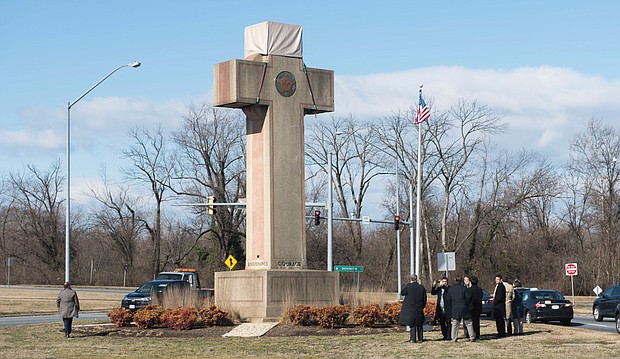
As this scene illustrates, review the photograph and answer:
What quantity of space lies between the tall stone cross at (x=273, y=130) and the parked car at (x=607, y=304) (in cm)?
1455

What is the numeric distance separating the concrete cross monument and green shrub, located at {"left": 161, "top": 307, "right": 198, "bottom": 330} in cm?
179

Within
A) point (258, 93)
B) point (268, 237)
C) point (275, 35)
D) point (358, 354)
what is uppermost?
point (275, 35)

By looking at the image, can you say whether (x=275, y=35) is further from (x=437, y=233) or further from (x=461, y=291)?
(x=437, y=233)

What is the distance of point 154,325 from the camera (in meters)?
26.0

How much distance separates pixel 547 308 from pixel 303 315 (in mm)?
12153

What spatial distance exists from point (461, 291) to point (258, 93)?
904cm

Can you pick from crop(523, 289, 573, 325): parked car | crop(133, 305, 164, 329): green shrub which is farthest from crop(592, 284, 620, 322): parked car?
crop(133, 305, 164, 329): green shrub

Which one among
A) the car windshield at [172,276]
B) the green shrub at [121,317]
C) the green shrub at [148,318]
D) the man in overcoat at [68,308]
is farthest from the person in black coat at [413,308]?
the car windshield at [172,276]

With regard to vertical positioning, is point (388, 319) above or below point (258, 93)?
below

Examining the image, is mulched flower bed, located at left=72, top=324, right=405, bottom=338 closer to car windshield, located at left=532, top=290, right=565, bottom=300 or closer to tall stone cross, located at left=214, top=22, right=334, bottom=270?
tall stone cross, located at left=214, top=22, right=334, bottom=270

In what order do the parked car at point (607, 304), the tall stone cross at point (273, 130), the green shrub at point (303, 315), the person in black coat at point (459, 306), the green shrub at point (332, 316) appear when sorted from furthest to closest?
the parked car at point (607, 304) → the tall stone cross at point (273, 130) → the green shrub at point (303, 315) → the green shrub at point (332, 316) → the person in black coat at point (459, 306)

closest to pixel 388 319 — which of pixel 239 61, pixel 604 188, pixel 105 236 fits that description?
pixel 239 61

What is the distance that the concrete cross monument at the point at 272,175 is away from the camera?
2692 centimetres

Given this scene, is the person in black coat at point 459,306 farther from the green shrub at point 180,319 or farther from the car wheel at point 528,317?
the car wheel at point 528,317
